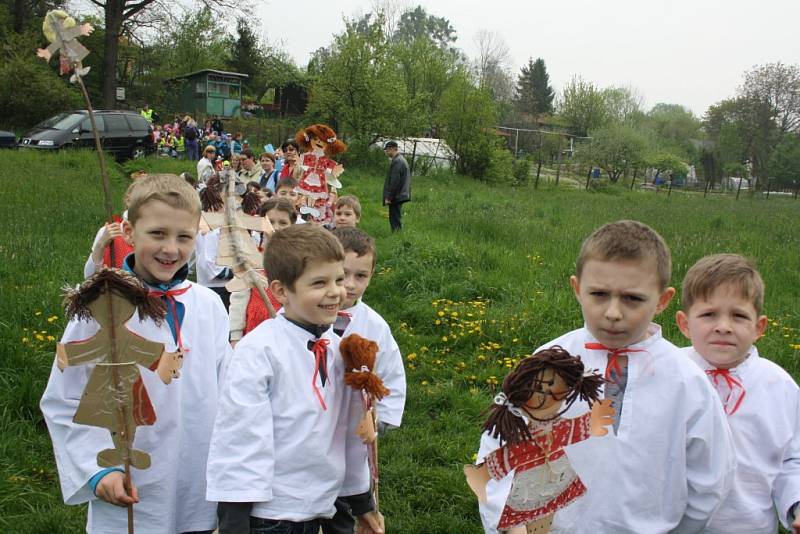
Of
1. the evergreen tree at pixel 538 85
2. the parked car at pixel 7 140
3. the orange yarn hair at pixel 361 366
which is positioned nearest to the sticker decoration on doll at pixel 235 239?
the orange yarn hair at pixel 361 366

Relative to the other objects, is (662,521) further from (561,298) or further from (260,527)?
(561,298)

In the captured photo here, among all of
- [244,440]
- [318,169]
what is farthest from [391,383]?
[318,169]

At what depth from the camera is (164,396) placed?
8.16ft

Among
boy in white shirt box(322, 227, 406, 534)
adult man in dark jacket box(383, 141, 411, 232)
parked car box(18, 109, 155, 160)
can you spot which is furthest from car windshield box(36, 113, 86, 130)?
boy in white shirt box(322, 227, 406, 534)

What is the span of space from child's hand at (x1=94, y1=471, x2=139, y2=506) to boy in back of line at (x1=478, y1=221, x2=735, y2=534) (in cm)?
115

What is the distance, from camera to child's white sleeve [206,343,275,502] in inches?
88.2

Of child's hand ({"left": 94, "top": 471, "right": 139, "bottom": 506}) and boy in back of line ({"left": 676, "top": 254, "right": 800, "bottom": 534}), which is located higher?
boy in back of line ({"left": 676, "top": 254, "right": 800, "bottom": 534})

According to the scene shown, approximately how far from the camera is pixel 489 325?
6875 millimetres

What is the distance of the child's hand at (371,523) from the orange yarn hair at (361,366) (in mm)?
588

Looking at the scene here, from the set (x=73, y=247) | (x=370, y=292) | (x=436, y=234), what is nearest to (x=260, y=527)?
(x=370, y=292)

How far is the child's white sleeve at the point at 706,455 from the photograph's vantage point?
2.15 m

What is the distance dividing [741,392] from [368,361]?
4.51 feet

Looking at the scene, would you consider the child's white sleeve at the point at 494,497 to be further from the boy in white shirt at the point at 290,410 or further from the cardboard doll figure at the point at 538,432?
the boy in white shirt at the point at 290,410

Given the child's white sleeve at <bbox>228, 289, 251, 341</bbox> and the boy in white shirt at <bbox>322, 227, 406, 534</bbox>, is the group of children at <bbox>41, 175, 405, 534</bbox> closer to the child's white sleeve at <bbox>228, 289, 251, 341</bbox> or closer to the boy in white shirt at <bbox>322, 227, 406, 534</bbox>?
the boy in white shirt at <bbox>322, 227, 406, 534</bbox>
